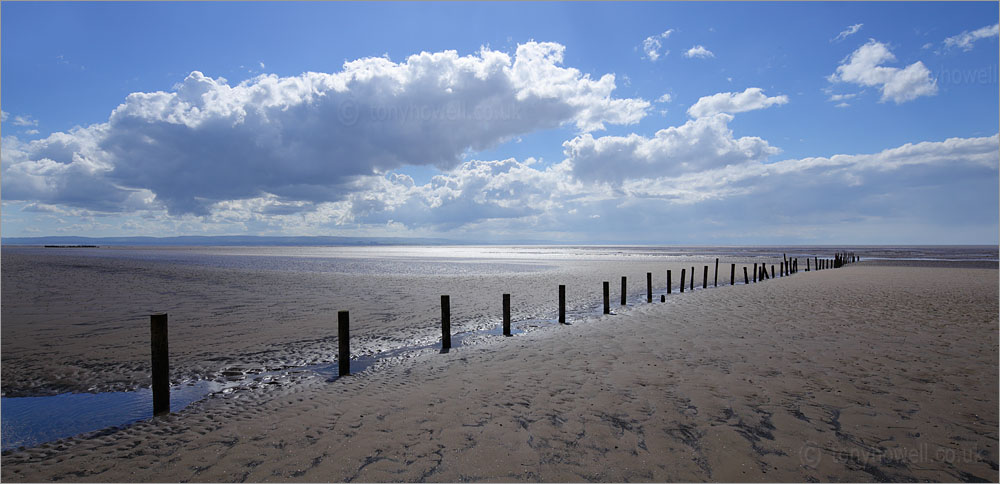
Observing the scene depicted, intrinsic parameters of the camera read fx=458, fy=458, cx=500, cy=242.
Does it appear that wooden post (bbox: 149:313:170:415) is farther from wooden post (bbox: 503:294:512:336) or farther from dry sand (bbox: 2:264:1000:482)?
wooden post (bbox: 503:294:512:336)

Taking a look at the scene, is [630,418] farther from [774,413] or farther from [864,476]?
[864,476]

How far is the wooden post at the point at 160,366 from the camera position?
7199mm

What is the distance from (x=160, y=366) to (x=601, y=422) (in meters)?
6.94

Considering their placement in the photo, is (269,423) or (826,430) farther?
(269,423)

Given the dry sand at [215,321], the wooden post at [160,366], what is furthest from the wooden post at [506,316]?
the wooden post at [160,366]

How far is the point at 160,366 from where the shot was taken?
7.32 m

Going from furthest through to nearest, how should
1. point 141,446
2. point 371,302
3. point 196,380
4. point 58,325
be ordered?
point 371,302 < point 58,325 < point 196,380 < point 141,446

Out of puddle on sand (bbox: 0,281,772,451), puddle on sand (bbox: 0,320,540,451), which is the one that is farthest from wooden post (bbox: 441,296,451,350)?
puddle on sand (bbox: 0,320,540,451)

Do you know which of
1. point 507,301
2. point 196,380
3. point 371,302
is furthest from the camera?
point 371,302

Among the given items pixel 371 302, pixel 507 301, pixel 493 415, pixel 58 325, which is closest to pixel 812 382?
pixel 493 415

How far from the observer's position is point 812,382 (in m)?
8.11

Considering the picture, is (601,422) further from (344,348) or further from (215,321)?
(215,321)

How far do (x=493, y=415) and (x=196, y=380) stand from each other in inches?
253

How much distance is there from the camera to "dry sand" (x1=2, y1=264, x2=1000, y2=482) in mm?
5242
